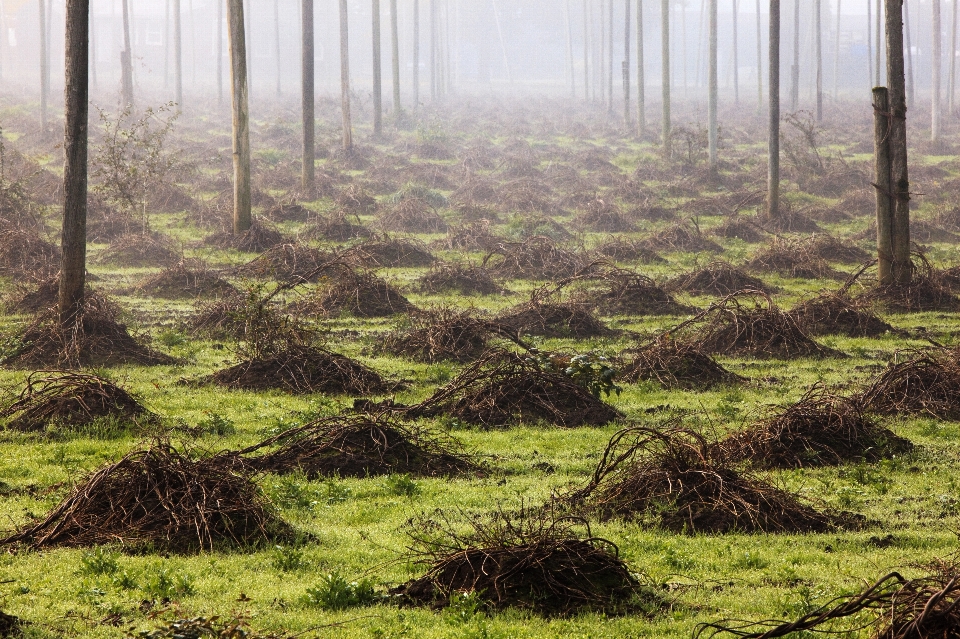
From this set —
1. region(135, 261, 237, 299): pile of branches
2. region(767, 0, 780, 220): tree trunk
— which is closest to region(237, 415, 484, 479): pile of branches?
region(135, 261, 237, 299): pile of branches

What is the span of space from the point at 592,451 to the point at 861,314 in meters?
7.15

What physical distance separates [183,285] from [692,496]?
12.1m

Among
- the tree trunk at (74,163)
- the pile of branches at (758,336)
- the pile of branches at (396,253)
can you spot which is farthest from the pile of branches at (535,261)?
the tree trunk at (74,163)

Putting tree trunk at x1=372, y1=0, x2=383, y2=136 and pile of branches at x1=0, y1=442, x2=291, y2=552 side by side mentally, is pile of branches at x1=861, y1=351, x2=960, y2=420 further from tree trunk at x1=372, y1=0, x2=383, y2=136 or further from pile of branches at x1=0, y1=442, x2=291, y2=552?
tree trunk at x1=372, y1=0, x2=383, y2=136

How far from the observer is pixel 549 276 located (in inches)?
746

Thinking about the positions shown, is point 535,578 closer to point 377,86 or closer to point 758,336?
point 758,336

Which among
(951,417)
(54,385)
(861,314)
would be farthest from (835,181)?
(54,385)

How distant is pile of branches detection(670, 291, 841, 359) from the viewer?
13.2 meters

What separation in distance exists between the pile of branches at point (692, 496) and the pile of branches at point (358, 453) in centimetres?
151

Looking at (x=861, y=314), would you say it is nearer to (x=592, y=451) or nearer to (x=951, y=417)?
(x=951, y=417)

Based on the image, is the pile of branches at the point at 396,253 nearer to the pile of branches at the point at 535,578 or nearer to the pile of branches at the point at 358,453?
the pile of branches at the point at 358,453

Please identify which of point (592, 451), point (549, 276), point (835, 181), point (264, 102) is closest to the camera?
point (592, 451)

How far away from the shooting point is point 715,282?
1770 cm

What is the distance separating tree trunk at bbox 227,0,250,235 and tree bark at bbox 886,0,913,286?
38.7 feet
